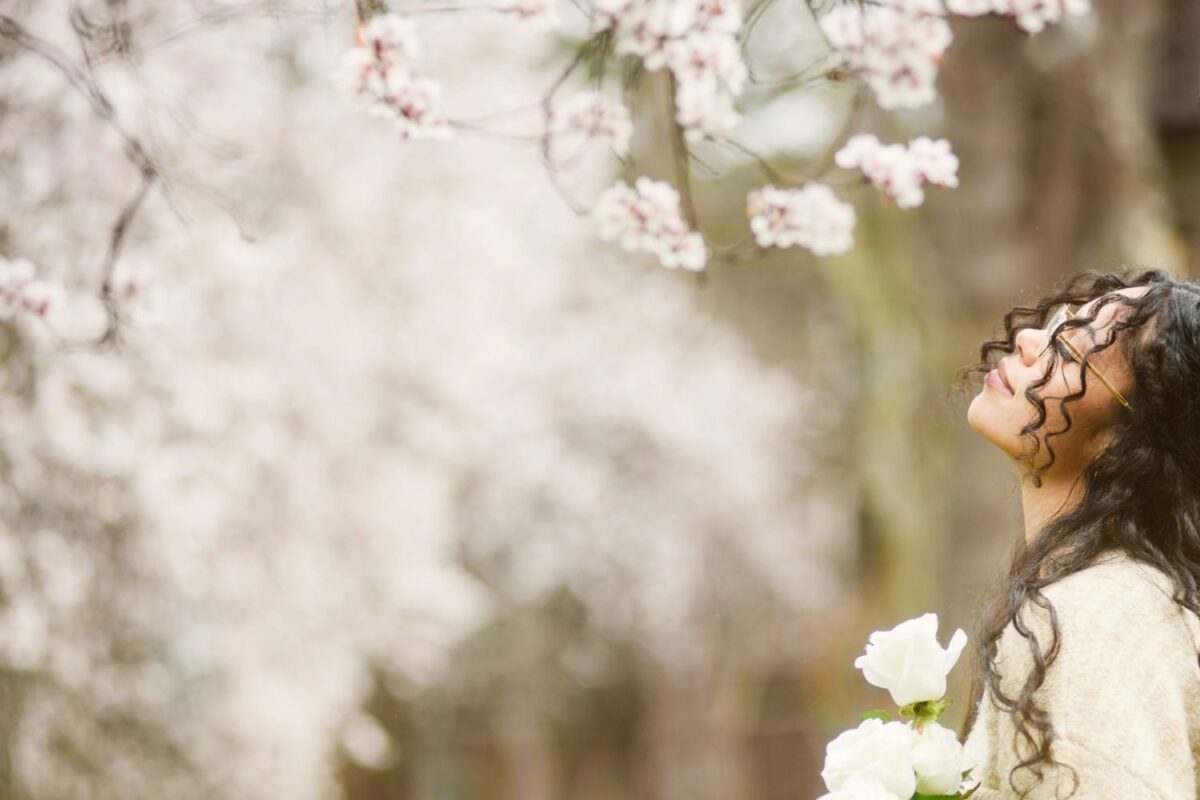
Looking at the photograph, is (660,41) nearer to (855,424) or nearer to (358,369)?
(358,369)

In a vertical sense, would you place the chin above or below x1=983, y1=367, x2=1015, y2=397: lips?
below

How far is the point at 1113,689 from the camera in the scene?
160 centimetres

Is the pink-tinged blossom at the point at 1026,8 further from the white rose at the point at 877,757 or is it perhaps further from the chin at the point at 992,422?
the white rose at the point at 877,757

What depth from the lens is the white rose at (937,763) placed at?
173cm

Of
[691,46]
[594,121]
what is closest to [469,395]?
[594,121]

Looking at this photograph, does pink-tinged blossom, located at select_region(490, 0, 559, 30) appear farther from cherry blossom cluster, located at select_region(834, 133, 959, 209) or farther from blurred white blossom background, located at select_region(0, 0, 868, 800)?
cherry blossom cluster, located at select_region(834, 133, 959, 209)

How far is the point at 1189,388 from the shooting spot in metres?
1.87

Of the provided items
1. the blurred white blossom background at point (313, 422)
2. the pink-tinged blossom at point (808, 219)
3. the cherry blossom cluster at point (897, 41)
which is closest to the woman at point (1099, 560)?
the cherry blossom cluster at point (897, 41)

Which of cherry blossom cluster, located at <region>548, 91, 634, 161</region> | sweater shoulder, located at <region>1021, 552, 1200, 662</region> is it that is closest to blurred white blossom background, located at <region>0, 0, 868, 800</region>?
cherry blossom cluster, located at <region>548, 91, 634, 161</region>

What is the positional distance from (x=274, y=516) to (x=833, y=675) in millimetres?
9349

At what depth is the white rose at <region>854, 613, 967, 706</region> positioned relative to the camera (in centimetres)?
178

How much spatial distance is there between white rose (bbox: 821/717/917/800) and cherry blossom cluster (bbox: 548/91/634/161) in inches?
52.6

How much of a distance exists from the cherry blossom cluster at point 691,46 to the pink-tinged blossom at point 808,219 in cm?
24

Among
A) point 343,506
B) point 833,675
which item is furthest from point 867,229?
point 833,675
